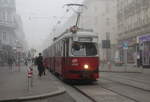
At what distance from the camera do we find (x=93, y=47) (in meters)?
19.9

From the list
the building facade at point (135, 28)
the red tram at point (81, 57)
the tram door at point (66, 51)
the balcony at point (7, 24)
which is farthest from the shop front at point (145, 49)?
the balcony at point (7, 24)

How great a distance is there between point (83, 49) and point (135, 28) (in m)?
35.0

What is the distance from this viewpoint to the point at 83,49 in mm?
19688

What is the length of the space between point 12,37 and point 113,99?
64.4m

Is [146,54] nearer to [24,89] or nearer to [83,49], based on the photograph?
[83,49]

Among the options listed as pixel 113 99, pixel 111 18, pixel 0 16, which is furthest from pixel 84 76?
pixel 111 18

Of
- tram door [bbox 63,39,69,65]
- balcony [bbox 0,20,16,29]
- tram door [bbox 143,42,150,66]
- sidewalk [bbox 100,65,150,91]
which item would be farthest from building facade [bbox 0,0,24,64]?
tram door [bbox 63,39,69,65]

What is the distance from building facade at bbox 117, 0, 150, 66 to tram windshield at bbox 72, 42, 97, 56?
2236 centimetres

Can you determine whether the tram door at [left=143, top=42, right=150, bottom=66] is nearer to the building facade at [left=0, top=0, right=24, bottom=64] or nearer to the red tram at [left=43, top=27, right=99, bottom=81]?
the red tram at [left=43, top=27, right=99, bottom=81]

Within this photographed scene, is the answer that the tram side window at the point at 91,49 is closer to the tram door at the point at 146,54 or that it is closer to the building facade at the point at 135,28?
the building facade at the point at 135,28

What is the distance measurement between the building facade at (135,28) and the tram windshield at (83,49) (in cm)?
2236

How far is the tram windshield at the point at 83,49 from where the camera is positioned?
19.6 m

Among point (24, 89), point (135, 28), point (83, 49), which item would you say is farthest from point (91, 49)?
point (135, 28)

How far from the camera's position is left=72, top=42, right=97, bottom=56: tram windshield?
64.3ft
